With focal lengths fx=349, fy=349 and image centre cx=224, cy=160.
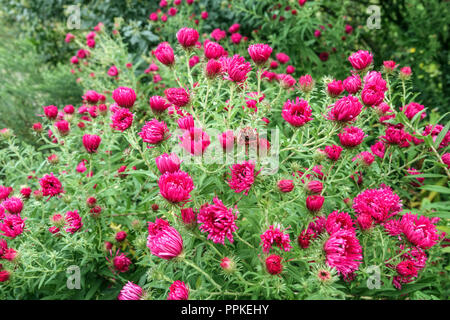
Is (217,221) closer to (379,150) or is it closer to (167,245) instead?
(167,245)

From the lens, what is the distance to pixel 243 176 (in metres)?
1.23

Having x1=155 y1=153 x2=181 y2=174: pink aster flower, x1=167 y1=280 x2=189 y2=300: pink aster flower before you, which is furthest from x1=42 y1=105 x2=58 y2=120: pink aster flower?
x1=167 y1=280 x2=189 y2=300: pink aster flower

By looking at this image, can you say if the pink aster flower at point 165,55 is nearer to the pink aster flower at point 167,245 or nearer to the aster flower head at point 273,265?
the pink aster flower at point 167,245

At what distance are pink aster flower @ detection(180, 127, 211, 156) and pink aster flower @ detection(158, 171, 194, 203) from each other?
0.12 metres

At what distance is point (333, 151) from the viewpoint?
55.4 inches

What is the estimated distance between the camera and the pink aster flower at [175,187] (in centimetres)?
109

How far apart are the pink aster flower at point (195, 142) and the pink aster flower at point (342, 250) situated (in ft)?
1.70

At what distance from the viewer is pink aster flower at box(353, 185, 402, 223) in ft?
4.25

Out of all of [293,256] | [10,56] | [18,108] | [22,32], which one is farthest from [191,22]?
[22,32]

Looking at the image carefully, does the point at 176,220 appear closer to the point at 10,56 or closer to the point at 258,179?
the point at 258,179

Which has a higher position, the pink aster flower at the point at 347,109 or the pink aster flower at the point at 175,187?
the pink aster flower at the point at 347,109

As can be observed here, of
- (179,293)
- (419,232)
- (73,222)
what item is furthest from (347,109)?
(73,222)

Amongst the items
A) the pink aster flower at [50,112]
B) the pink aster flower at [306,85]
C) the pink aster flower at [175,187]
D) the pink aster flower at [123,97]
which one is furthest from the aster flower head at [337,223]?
the pink aster flower at [50,112]
